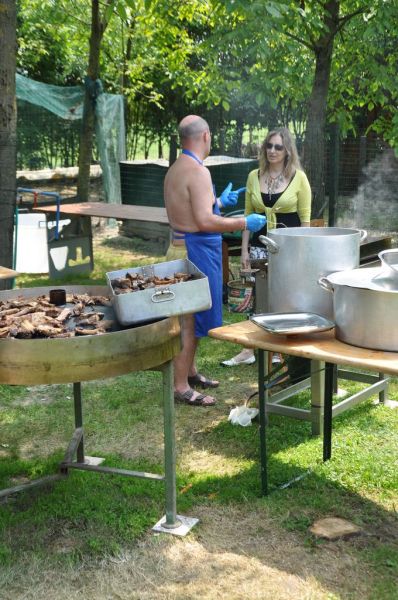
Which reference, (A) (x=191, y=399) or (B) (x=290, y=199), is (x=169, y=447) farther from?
(B) (x=290, y=199)

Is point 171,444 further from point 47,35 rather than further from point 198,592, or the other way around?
point 47,35

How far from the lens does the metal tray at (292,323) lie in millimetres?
3070

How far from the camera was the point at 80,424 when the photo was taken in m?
4.14

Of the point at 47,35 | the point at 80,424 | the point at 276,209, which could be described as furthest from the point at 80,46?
the point at 80,424

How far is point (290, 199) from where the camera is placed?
17.2ft

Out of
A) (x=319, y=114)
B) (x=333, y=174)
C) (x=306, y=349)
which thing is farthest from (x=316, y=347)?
(x=333, y=174)

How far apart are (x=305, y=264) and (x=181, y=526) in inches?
51.8

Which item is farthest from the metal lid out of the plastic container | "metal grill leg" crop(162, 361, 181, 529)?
the plastic container

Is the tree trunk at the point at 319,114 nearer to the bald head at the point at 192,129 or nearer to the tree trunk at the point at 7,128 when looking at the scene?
the tree trunk at the point at 7,128

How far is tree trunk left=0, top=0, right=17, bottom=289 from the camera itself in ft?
20.1

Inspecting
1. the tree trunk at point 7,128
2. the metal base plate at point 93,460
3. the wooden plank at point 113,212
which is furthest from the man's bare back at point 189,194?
the wooden plank at point 113,212

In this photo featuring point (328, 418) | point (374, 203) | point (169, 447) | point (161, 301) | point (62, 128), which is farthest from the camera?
point (62, 128)

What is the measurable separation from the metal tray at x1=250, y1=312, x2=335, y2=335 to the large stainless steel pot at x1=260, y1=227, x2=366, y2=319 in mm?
107

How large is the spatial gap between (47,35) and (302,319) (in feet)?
61.3
